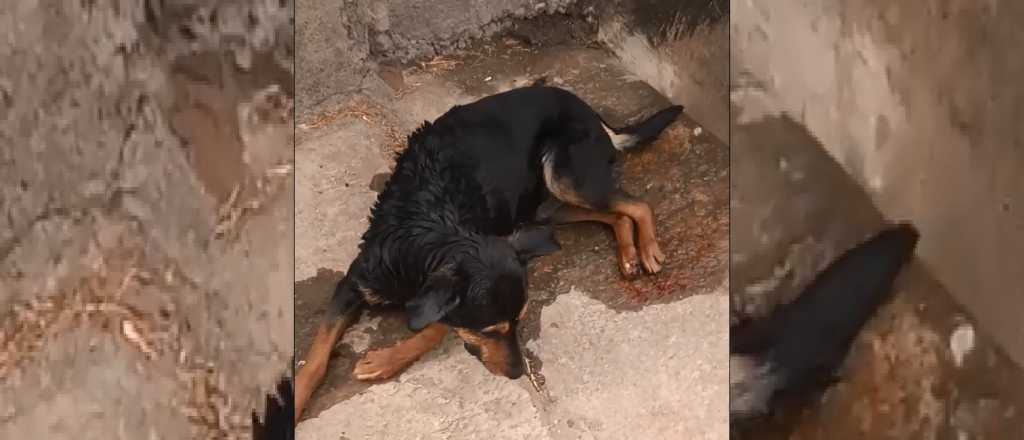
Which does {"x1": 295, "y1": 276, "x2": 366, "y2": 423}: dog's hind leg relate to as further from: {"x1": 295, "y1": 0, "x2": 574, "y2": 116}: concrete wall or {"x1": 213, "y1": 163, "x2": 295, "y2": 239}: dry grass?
{"x1": 295, "y1": 0, "x2": 574, "y2": 116}: concrete wall

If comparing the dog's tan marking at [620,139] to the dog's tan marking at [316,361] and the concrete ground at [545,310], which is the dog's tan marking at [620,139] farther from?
the dog's tan marking at [316,361]

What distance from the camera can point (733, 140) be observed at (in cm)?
138

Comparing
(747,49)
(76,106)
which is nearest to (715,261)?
(747,49)

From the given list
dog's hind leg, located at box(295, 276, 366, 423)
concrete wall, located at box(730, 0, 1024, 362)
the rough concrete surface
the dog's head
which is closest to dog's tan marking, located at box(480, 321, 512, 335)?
the dog's head

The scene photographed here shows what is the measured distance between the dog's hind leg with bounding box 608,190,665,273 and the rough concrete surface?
567mm

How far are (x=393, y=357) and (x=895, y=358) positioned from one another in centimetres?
85

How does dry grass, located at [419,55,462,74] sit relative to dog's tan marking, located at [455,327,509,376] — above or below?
above

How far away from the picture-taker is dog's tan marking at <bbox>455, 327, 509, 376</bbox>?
4.14ft

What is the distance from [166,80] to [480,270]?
633 millimetres

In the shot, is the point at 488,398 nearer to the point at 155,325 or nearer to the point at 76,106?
the point at 155,325

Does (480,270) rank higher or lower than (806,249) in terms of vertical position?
higher

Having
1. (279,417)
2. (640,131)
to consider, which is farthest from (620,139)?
(279,417)

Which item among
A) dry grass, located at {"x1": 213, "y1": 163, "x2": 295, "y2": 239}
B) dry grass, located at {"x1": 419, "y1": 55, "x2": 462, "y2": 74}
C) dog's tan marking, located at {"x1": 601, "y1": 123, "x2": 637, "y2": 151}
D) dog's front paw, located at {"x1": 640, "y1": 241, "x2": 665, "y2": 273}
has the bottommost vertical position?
dog's front paw, located at {"x1": 640, "y1": 241, "x2": 665, "y2": 273}

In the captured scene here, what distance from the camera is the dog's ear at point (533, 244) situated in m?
1.28
